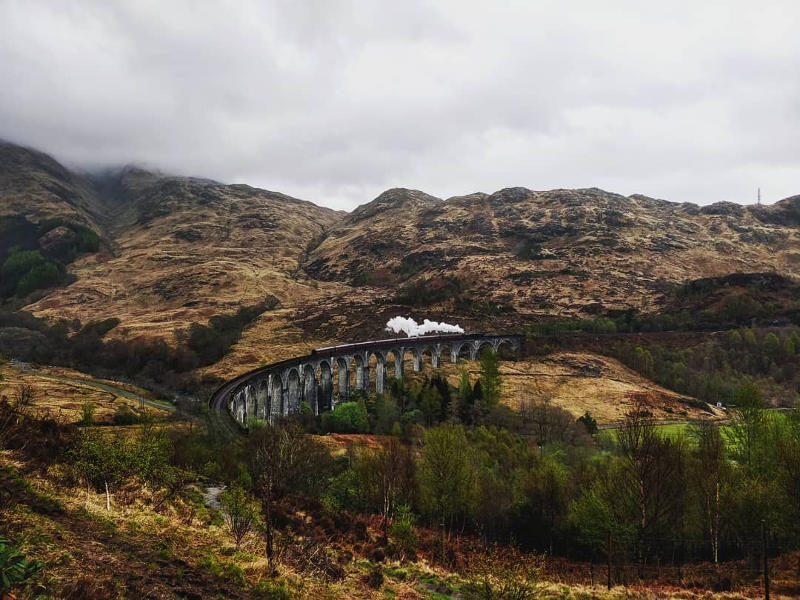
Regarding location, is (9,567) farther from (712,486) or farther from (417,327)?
(417,327)

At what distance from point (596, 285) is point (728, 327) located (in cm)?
4724

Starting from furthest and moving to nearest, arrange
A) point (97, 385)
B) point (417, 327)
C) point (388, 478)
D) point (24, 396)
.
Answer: point (417, 327) < point (97, 385) < point (388, 478) < point (24, 396)

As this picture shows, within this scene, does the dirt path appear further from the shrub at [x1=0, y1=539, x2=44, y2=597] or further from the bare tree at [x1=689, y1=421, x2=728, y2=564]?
the shrub at [x1=0, y1=539, x2=44, y2=597]

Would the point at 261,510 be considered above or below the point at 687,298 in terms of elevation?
below

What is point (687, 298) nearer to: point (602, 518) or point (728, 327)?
point (728, 327)

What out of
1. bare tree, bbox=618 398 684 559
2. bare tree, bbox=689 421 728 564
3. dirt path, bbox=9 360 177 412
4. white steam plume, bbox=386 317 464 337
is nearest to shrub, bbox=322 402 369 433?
dirt path, bbox=9 360 177 412

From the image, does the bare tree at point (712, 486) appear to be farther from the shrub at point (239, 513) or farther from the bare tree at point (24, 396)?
the bare tree at point (24, 396)

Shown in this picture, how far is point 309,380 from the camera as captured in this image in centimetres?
7475

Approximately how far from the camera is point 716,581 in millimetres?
22531

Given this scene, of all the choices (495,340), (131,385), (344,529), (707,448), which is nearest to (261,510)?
(344,529)

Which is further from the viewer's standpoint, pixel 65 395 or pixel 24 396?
pixel 65 395

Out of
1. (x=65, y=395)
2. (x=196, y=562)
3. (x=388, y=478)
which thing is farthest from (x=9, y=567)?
(x=65, y=395)

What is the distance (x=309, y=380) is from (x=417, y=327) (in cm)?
5236

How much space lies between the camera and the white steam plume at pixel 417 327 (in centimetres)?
12001
